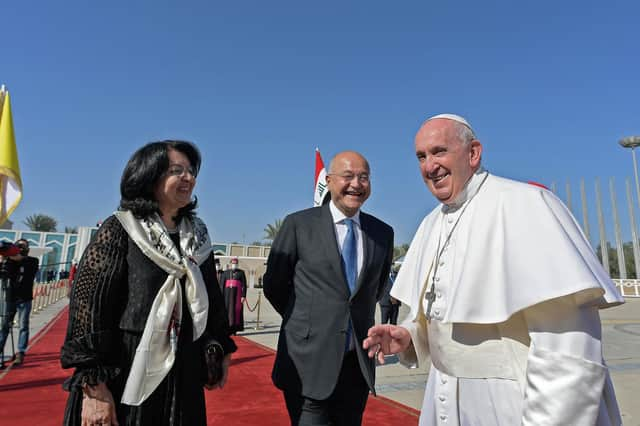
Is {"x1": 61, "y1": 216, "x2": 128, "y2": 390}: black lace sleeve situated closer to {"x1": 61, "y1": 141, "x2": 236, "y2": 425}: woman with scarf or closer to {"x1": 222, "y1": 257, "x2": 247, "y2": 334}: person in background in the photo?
{"x1": 61, "y1": 141, "x2": 236, "y2": 425}: woman with scarf

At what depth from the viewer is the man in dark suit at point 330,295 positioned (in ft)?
7.70

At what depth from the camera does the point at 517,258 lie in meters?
1.32

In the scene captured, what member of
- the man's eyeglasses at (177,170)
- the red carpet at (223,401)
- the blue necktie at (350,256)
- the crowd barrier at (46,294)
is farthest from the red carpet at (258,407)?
the crowd barrier at (46,294)

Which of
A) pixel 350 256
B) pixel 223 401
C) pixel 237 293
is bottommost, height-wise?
pixel 223 401

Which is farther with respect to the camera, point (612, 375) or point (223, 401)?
point (612, 375)

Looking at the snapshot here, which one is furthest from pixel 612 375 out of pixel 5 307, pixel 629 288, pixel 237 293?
pixel 629 288

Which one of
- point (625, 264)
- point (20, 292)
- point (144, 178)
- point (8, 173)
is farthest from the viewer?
point (625, 264)

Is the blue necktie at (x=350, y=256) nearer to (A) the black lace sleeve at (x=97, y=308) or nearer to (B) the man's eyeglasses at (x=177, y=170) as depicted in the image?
(B) the man's eyeglasses at (x=177, y=170)

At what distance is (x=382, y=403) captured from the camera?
14.7 feet

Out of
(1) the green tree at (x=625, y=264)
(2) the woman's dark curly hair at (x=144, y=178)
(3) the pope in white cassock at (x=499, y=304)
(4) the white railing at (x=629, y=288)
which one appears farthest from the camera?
(1) the green tree at (x=625, y=264)

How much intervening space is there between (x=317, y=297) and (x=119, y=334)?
1122 millimetres

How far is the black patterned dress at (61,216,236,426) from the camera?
165 cm

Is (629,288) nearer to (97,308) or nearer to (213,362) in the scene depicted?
(213,362)

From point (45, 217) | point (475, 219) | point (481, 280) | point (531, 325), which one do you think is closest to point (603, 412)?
point (531, 325)
